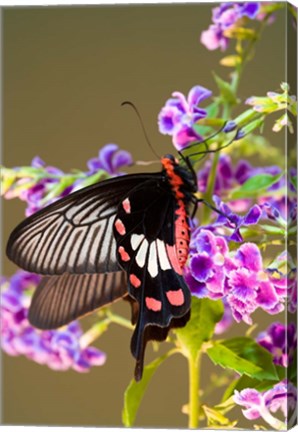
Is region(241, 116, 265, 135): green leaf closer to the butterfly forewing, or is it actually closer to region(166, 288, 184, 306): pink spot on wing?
the butterfly forewing

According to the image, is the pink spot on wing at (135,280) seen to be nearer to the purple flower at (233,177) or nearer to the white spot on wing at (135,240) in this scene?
the white spot on wing at (135,240)

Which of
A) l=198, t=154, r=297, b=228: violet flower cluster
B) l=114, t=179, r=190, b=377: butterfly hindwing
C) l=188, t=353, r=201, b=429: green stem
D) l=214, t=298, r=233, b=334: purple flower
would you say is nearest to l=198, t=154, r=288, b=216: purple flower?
l=198, t=154, r=297, b=228: violet flower cluster

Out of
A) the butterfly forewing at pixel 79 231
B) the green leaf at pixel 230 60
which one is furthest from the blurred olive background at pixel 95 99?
the butterfly forewing at pixel 79 231

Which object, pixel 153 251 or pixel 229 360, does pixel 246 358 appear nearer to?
pixel 229 360

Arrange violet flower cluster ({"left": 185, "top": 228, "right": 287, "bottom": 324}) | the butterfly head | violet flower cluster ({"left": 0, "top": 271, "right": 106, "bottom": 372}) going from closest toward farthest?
violet flower cluster ({"left": 185, "top": 228, "right": 287, "bottom": 324}), the butterfly head, violet flower cluster ({"left": 0, "top": 271, "right": 106, "bottom": 372})

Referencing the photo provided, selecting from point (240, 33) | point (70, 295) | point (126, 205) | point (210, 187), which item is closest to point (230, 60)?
point (240, 33)

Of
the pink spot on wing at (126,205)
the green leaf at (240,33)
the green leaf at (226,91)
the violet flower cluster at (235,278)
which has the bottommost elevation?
the violet flower cluster at (235,278)

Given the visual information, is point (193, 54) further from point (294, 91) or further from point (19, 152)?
point (19, 152)
